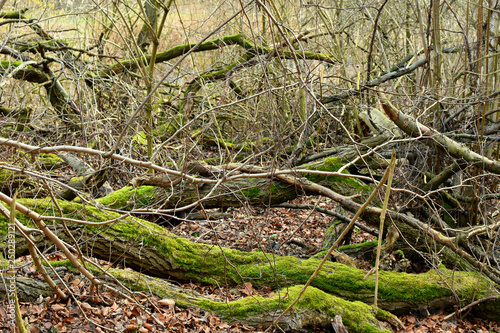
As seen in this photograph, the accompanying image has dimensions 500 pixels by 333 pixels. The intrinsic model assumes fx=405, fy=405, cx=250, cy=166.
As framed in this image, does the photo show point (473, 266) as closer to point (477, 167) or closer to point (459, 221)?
point (459, 221)

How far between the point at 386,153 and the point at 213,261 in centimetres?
316

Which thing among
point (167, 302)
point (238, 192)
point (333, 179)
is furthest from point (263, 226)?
point (333, 179)

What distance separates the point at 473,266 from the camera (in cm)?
491

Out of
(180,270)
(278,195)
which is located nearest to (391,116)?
(278,195)

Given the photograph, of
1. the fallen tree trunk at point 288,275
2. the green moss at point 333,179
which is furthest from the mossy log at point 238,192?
the fallen tree trunk at point 288,275

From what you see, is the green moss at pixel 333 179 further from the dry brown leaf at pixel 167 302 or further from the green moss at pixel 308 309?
the dry brown leaf at pixel 167 302

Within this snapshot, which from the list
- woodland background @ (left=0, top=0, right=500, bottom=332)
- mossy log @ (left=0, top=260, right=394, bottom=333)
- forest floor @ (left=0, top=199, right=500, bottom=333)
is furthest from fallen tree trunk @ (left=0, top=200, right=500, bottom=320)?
mossy log @ (left=0, top=260, right=394, bottom=333)

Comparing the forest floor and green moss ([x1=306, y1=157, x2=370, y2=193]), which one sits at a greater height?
green moss ([x1=306, y1=157, x2=370, y2=193])

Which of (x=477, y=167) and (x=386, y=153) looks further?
(x=386, y=153)

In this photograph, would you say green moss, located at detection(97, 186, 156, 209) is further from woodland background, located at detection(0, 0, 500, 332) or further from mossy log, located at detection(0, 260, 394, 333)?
mossy log, located at detection(0, 260, 394, 333)

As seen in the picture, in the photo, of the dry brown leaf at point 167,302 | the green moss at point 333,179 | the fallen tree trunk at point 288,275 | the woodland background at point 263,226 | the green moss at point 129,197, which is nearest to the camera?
the woodland background at point 263,226

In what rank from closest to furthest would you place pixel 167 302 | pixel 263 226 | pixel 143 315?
pixel 263 226
pixel 143 315
pixel 167 302

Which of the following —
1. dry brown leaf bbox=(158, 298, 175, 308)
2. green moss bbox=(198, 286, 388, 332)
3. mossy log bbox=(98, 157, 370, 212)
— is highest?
mossy log bbox=(98, 157, 370, 212)

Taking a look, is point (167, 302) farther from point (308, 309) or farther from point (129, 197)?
point (129, 197)
